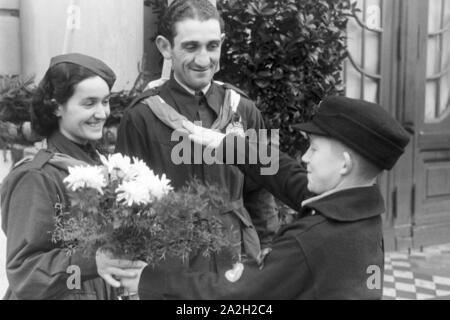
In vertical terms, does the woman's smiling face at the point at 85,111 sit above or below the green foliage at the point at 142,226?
above

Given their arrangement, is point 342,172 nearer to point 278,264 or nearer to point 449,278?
point 278,264

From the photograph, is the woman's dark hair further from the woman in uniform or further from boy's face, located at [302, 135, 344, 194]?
boy's face, located at [302, 135, 344, 194]

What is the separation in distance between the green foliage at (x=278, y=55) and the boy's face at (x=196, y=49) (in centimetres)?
130

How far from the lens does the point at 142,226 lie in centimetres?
173

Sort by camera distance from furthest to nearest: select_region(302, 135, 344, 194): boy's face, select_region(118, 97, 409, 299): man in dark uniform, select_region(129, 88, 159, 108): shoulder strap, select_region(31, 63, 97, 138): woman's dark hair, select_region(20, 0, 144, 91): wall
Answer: select_region(20, 0, 144, 91): wall → select_region(129, 88, 159, 108): shoulder strap → select_region(31, 63, 97, 138): woman's dark hair → select_region(302, 135, 344, 194): boy's face → select_region(118, 97, 409, 299): man in dark uniform

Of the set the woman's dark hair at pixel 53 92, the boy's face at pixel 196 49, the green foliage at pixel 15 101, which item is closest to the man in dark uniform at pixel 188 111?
the boy's face at pixel 196 49

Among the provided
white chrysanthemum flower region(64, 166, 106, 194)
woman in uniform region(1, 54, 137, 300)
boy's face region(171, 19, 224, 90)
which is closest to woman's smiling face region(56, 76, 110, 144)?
woman in uniform region(1, 54, 137, 300)

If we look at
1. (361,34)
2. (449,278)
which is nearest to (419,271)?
(449,278)

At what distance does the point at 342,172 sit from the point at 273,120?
2.03 meters

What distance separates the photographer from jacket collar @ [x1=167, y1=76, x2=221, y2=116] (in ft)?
8.74

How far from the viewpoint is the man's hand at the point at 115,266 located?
1.85 m

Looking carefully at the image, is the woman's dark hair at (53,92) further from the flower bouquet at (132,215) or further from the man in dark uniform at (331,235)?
the man in dark uniform at (331,235)

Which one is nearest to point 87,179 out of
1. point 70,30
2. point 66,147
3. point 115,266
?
point 115,266

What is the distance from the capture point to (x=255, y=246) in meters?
2.66
